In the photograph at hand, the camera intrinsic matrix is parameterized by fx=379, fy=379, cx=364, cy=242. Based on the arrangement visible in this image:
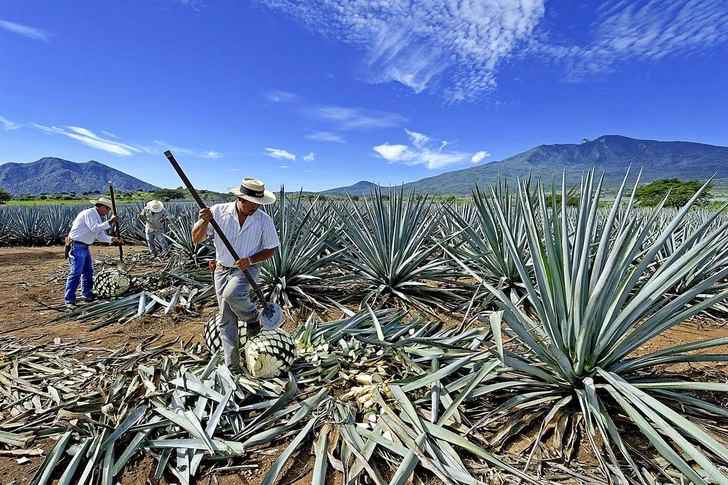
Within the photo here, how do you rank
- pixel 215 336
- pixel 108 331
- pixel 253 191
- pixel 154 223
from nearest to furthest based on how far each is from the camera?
pixel 253 191
pixel 215 336
pixel 108 331
pixel 154 223

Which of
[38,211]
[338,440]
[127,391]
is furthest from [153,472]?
[38,211]

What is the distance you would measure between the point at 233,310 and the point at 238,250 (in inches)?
17.5

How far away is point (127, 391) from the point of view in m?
2.42

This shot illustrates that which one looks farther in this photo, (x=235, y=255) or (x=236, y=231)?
(x=236, y=231)

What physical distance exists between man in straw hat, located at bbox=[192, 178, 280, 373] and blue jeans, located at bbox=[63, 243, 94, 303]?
10.2 ft

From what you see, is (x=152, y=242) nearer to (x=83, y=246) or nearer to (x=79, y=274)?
(x=83, y=246)

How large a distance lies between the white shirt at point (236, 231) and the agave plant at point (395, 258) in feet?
5.22

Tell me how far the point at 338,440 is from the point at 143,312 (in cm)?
311

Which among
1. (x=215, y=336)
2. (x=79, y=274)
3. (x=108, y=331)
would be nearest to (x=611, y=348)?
(x=215, y=336)

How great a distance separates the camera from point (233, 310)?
8.87 feet

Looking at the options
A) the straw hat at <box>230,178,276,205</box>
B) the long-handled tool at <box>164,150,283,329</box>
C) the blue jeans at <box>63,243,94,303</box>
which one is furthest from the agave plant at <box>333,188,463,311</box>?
the blue jeans at <box>63,243,94,303</box>

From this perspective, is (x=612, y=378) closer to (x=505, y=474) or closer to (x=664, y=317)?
(x=664, y=317)

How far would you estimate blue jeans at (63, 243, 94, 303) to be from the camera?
477cm

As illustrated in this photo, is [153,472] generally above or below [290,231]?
below
